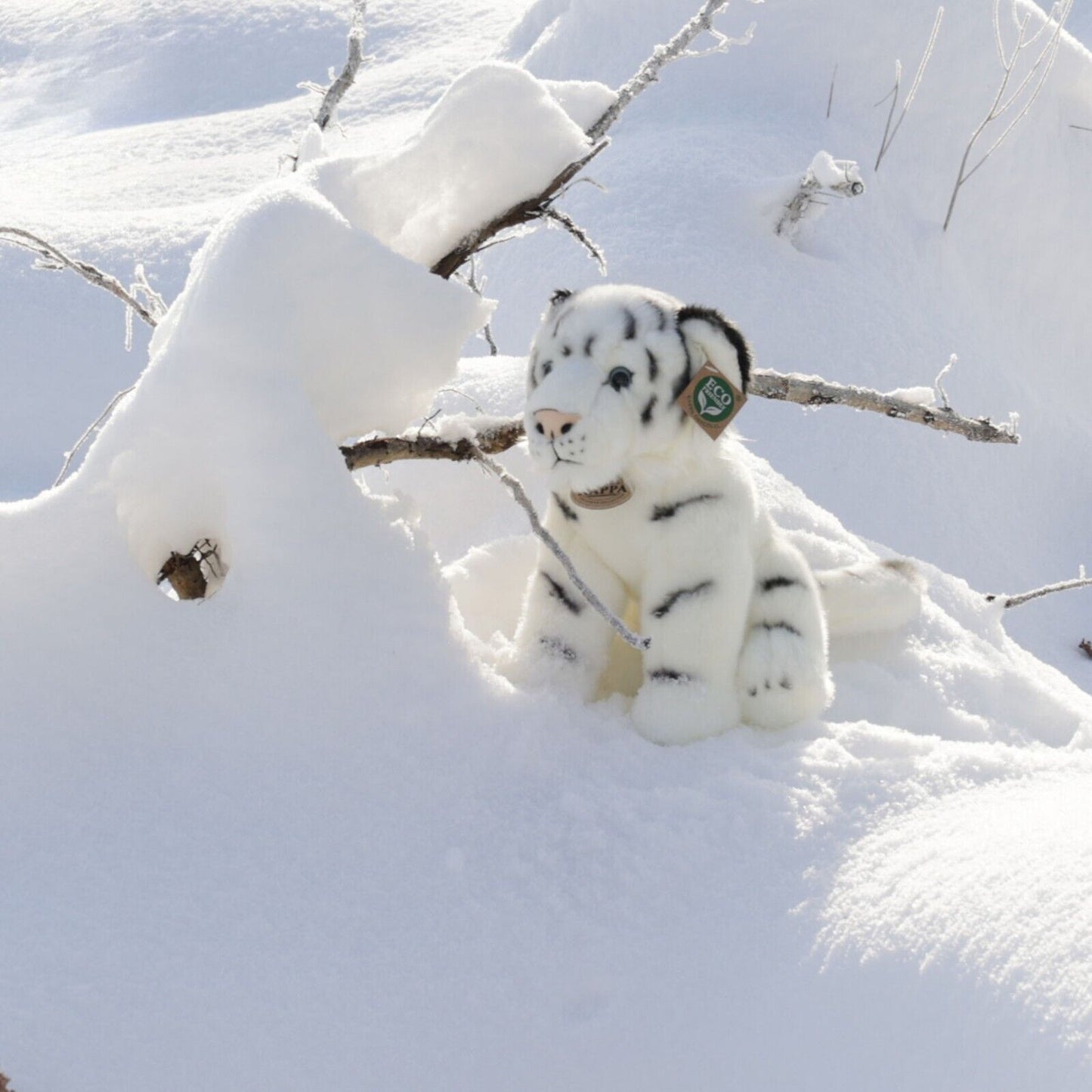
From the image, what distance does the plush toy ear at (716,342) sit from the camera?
60.7 inches

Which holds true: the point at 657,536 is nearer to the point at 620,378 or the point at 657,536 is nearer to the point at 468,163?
the point at 620,378

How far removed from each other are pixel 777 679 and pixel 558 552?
1.36 ft

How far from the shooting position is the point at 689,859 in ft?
4.27

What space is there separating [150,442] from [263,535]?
0.59ft

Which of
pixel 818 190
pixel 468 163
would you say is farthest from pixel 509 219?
pixel 818 190

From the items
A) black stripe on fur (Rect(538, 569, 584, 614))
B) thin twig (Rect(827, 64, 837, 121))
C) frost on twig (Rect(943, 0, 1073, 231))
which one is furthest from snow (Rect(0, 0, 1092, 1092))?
frost on twig (Rect(943, 0, 1073, 231))

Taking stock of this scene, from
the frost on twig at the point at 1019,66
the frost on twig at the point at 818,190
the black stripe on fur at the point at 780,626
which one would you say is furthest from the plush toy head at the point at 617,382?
the frost on twig at the point at 1019,66

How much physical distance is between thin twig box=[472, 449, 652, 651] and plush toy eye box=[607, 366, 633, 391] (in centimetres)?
20

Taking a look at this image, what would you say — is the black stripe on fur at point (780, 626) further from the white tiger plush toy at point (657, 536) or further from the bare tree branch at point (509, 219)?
the bare tree branch at point (509, 219)

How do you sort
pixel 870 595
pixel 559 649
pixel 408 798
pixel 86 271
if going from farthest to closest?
pixel 870 595, pixel 86 271, pixel 559 649, pixel 408 798

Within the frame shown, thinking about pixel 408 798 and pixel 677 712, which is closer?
pixel 408 798

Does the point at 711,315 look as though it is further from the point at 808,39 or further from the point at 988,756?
the point at 808,39

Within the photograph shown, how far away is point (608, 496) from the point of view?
61.5 inches

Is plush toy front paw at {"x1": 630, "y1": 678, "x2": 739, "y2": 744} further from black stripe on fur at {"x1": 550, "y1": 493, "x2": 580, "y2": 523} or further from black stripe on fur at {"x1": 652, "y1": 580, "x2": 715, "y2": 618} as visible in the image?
black stripe on fur at {"x1": 550, "y1": 493, "x2": 580, "y2": 523}
